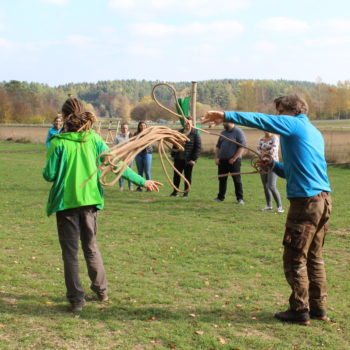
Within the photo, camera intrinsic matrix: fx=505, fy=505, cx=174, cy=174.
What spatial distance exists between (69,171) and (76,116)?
1.77ft

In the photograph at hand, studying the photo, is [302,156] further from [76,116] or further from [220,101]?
[220,101]

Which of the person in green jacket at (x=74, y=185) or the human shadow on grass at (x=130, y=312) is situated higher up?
the person in green jacket at (x=74, y=185)

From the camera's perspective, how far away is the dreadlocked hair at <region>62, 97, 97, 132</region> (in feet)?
16.1

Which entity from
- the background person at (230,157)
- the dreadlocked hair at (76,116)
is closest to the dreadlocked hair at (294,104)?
the dreadlocked hair at (76,116)

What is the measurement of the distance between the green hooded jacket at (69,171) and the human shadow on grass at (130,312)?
40.3 inches

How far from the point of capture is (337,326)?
4773 mm

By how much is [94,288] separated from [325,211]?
97.6 inches

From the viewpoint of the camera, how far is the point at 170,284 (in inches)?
239

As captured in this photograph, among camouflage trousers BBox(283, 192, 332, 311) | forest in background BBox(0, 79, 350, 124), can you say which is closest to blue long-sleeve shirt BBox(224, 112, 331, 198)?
camouflage trousers BBox(283, 192, 332, 311)

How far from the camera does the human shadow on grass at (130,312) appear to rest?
4926 millimetres

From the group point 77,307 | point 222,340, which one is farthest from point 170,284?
point 222,340

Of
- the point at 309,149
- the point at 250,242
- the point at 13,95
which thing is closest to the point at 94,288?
the point at 309,149

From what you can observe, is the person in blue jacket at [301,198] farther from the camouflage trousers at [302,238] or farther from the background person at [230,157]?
the background person at [230,157]

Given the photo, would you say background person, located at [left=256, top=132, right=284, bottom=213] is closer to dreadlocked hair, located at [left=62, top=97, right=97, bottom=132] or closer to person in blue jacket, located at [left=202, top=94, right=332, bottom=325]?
person in blue jacket, located at [left=202, top=94, right=332, bottom=325]
